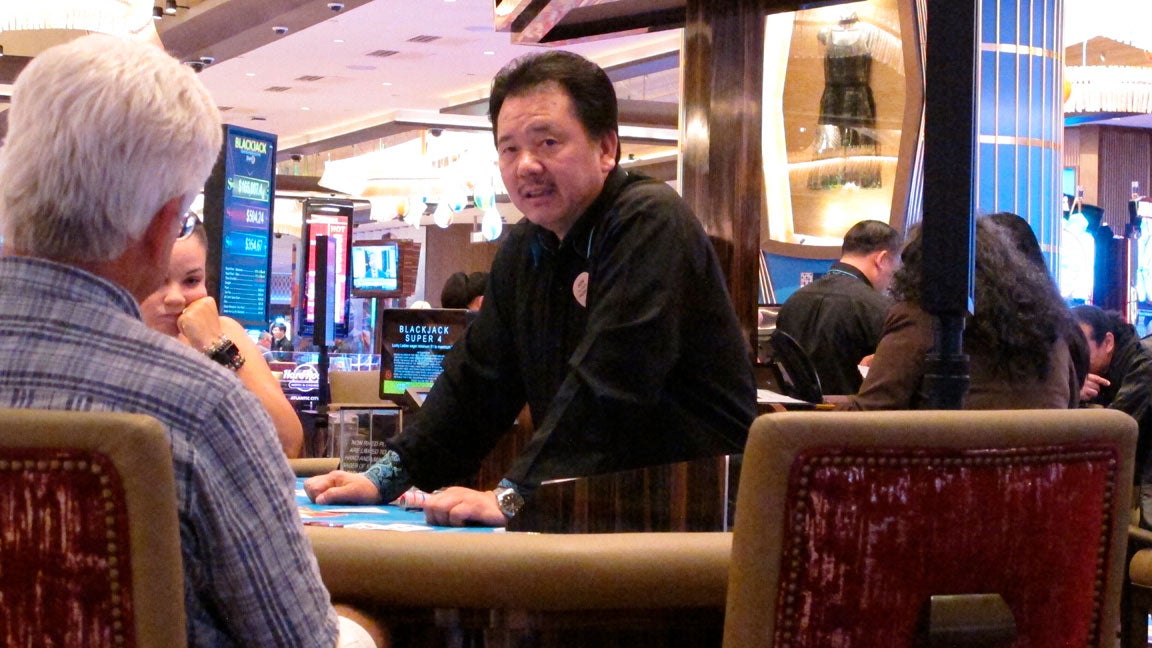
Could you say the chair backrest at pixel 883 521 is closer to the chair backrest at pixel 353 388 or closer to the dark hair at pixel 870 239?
the dark hair at pixel 870 239

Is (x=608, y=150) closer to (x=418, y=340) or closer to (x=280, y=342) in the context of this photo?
(x=418, y=340)

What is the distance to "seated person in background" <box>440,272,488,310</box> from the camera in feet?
18.1

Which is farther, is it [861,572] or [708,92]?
[708,92]

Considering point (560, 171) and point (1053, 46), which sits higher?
point (1053, 46)

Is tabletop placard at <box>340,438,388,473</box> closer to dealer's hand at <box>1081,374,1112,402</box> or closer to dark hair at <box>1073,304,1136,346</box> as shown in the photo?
dealer's hand at <box>1081,374,1112,402</box>

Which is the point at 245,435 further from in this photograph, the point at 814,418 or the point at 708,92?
the point at 708,92

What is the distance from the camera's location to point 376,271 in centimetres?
1549

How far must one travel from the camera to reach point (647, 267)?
1.88m

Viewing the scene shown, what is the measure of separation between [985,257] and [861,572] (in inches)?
69.1

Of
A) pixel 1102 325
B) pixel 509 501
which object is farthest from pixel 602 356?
pixel 1102 325

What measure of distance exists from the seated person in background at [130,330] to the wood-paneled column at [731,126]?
221 centimetres

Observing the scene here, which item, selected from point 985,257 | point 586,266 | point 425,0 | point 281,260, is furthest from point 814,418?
point 281,260

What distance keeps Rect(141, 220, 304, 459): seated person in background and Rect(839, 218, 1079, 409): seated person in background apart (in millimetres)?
1321

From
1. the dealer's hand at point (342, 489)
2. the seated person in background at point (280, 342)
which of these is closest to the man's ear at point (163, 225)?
the dealer's hand at point (342, 489)
